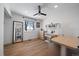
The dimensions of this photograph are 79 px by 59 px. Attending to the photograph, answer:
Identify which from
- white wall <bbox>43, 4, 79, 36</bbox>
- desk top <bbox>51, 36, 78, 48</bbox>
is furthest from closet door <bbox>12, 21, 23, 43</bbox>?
desk top <bbox>51, 36, 78, 48</bbox>

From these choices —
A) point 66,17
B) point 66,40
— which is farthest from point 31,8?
point 66,40

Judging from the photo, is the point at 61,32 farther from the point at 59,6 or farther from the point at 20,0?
the point at 20,0

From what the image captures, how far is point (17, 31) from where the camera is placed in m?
1.55

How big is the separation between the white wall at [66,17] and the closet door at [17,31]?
0.46 m

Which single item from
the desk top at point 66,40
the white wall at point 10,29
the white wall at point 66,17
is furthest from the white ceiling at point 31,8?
the desk top at point 66,40

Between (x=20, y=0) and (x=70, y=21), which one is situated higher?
(x=20, y=0)

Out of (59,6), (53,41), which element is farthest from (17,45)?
(59,6)

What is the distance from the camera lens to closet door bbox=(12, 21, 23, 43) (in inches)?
60.0

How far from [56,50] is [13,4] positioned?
1.09m

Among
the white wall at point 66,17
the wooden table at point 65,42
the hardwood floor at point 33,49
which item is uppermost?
the white wall at point 66,17

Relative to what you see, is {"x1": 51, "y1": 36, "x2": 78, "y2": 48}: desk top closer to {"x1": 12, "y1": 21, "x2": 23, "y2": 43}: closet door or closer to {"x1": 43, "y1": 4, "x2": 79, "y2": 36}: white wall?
{"x1": 43, "y1": 4, "x2": 79, "y2": 36}: white wall

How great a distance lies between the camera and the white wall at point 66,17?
1439 millimetres

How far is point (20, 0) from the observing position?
1.39 m

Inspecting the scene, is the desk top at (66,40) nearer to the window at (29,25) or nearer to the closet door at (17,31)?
the window at (29,25)
